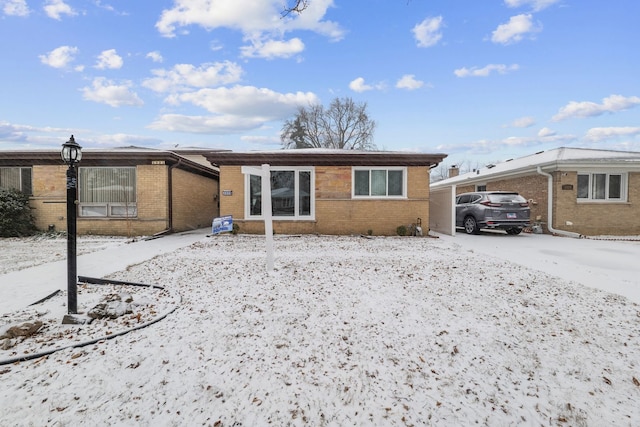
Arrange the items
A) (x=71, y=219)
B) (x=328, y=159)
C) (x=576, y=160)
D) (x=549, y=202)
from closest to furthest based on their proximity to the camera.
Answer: (x=71, y=219) → (x=328, y=159) → (x=576, y=160) → (x=549, y=202)

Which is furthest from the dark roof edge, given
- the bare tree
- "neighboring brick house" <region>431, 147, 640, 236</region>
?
the bare tree

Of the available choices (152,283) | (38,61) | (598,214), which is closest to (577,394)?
(152,283)

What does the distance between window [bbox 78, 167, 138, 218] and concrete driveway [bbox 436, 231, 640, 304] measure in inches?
444

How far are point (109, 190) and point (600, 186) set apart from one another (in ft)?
62.5

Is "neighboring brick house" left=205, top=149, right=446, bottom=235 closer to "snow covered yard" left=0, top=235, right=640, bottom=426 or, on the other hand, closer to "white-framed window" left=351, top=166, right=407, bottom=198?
"white-framed window" left=351, top=166, right=407, bottom=198

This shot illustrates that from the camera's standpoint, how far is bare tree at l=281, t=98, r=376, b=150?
1432 inches

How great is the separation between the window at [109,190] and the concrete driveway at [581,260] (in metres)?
11.3

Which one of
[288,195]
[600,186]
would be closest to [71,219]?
[288,195]

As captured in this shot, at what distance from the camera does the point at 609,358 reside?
104 inches

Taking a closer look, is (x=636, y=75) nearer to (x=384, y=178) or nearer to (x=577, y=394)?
(x=384, y=178)

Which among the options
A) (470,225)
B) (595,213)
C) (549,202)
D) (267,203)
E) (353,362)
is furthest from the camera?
(470,225)

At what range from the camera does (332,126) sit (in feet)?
121

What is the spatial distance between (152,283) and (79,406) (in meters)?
2.98

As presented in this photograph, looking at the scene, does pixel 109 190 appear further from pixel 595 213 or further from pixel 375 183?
pixel 595 213
